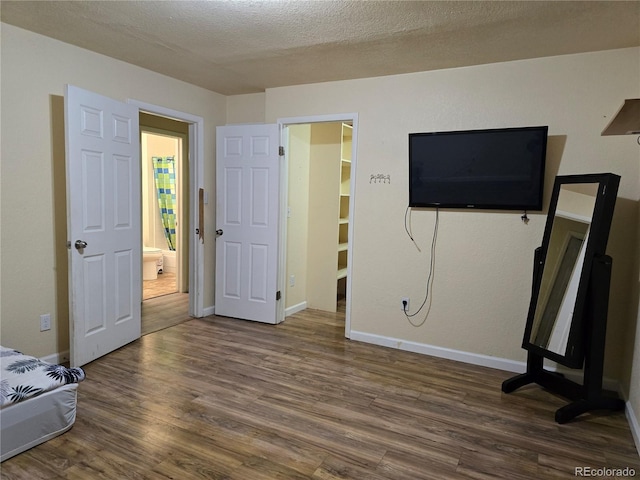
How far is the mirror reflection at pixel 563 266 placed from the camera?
2635mm

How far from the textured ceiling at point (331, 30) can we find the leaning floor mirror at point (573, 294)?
0.93 metres

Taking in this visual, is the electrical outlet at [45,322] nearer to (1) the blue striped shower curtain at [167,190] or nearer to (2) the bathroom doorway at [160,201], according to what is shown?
(2) the bathroom doorway at [160,201]

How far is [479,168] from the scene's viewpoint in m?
3.19

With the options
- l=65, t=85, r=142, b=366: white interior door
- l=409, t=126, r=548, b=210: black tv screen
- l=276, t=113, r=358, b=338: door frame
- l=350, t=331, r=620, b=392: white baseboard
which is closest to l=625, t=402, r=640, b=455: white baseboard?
l=350, t=331, r=620, b=392: white baseboard

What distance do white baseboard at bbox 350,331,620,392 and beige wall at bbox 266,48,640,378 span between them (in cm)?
4

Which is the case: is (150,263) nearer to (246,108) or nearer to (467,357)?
(246,108)

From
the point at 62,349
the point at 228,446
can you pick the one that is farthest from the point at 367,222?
the point at 62,349

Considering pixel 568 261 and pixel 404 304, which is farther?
pixel 404 304

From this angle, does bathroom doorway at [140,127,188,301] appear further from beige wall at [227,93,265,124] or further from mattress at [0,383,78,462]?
mattress at [0,383,78,462]

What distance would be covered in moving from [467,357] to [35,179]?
3612mm

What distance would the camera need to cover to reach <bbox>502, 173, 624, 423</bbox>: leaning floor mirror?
2.50 metres

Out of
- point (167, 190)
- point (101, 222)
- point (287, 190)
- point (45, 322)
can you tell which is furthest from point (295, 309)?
point (167, 190)

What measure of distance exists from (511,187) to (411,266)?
1032 millimetres

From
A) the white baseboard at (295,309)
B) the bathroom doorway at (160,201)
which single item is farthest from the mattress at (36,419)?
the bathroom doorway at (160,201)
